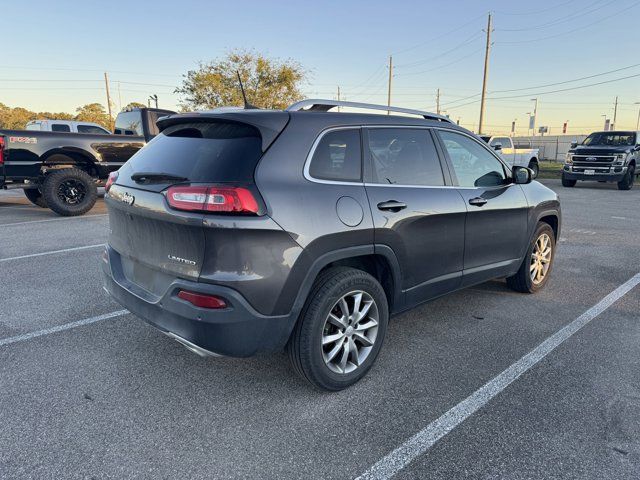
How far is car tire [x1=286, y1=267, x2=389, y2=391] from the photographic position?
2697 mm

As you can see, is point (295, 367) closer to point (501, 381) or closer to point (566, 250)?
point (501, 381)

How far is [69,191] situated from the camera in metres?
8.91

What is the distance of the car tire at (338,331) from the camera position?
270 cm

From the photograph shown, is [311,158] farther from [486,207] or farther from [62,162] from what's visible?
[62,162]

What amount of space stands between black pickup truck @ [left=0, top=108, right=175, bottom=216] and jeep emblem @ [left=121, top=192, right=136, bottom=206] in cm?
671

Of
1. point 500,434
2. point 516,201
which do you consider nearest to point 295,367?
point 500,434

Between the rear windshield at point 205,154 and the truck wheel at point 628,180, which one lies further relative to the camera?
the truck wheel at point 628,180

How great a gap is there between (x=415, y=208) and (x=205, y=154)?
4.86 feet

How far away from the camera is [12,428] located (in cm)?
248

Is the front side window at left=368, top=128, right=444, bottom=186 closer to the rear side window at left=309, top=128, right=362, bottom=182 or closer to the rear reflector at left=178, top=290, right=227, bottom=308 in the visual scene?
the rear side window at left=309, top=128, right=362, bottom=182

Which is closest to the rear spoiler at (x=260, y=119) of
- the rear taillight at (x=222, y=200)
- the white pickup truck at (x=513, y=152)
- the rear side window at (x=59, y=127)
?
the rear taillight at (x=222, y=200)

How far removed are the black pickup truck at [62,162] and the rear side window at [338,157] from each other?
7533 mm

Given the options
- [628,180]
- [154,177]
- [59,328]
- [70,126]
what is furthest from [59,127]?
[628,180]

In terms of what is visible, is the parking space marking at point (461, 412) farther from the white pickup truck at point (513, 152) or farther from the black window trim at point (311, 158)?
the white pickup truck at point (513, 152)
